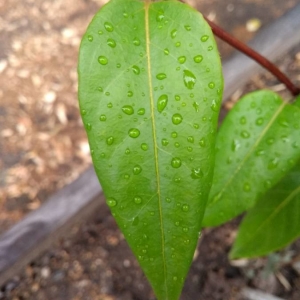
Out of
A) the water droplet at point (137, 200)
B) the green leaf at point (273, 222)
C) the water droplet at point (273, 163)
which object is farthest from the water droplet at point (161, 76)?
the green leaf at point (273, 222)

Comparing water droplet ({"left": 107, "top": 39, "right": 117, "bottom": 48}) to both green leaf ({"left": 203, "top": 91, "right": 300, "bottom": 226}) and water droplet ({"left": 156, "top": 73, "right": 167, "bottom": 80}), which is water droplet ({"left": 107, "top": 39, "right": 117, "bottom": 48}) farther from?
green leaf ({"left": 203, "top": 91, "right": 300, "bottom": 226})

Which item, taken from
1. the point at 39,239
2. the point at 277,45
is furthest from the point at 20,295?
the point at 277,45

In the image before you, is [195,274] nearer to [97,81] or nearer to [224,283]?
[224,283]

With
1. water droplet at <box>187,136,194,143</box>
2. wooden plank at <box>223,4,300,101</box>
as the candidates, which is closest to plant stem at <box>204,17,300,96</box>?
water droplet at <box>187,136,194,143</box>

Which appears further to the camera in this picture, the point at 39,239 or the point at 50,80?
the point at 50,80

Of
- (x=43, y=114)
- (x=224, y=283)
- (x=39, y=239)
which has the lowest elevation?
(x=224, y=283)

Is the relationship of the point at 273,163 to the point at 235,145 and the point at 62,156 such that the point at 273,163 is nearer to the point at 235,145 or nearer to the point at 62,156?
the point at 235,145

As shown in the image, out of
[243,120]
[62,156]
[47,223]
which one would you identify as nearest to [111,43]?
[243,120]
